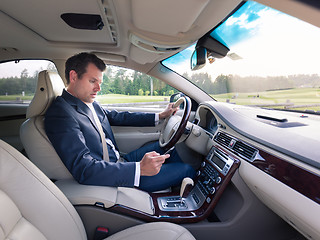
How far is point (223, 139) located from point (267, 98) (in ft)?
2.14

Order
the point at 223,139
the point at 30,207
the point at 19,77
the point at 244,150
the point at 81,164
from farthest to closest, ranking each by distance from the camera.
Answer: the point at 19,77, the point at 223,139, the point at 244,150, the point at 81,164, the point at 30,207

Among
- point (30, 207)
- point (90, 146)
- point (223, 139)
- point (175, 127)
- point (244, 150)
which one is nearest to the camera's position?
point (30, 207)

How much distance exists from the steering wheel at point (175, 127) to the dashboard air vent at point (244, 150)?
36cm

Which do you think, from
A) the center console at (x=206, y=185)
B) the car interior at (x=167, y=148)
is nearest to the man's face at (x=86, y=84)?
the car interior at (x=167, y=148)

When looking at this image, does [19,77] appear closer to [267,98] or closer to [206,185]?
[206,185]

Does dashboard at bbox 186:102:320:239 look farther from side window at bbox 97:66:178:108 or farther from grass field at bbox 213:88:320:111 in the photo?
side window at bbox 97:66:178:108

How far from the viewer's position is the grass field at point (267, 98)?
1354mm

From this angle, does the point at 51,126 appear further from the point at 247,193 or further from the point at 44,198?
the point at 247,193

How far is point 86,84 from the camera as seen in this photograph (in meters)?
1.52

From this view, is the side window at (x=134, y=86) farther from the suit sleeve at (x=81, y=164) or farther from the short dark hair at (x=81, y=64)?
the suit sleeve at (x=81, y=164)

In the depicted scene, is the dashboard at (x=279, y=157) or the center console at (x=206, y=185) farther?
the center console at (x=206, y=185)

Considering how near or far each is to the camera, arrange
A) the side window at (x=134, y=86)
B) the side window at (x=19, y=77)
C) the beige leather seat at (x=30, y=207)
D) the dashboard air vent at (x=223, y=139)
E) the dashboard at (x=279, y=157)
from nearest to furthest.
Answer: the beige leather seat at (x=30, y=207), the dashboard at (x=279, y=157), the dashboard air vent at (x=223, y=139), the side window at (x=19, y=77), the side window at (x=134, y=86)

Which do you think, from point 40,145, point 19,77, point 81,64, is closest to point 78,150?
point 40,145

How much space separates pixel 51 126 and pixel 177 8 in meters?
0.92
